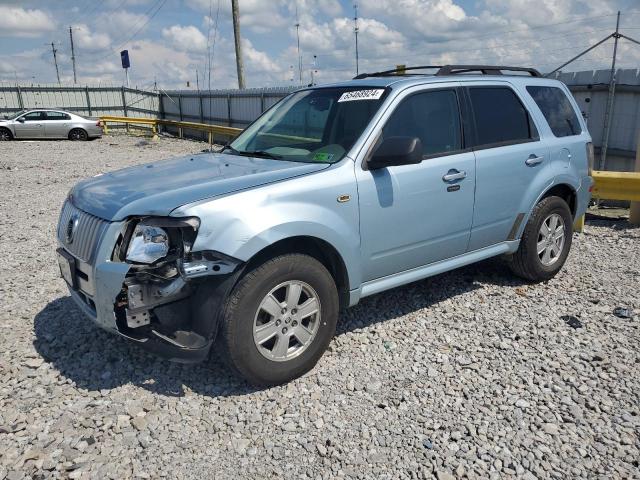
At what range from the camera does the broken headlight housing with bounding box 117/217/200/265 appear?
301cm

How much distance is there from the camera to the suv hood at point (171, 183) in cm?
314

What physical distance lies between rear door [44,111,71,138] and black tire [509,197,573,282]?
22523mm

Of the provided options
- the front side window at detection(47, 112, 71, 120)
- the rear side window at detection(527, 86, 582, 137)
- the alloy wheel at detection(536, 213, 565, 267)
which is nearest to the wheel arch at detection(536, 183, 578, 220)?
the alloy wheel at detection(536, 213, 565, 267)

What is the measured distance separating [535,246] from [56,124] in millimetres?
22854

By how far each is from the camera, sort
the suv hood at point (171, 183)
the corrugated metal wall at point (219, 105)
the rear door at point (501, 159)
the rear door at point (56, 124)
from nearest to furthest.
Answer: the suv hood at point (171, 183), the rear door at point (501, 159), the corrugated metal wall at point (219, 105), the rear door at point (56, 124)

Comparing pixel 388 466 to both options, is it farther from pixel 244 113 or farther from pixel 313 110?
pixel 244 113

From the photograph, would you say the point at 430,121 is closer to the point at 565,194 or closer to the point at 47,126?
the point at 565,194

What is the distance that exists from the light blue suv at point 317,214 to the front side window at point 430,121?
13mm

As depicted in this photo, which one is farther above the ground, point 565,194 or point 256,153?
point 256,153

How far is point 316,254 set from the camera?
3660 millimetres

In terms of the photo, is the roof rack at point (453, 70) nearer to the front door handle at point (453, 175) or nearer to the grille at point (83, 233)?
the front door handle at point (453, 175)

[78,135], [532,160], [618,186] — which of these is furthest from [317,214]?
[78,135]

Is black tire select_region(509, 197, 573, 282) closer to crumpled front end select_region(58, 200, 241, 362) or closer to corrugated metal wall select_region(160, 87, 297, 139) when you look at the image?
crumpled front end select_region(58, 200, 241, 362)

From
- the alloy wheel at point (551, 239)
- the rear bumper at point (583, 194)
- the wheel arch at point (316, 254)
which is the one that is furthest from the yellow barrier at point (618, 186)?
the wheel arch at point (316, 254)
